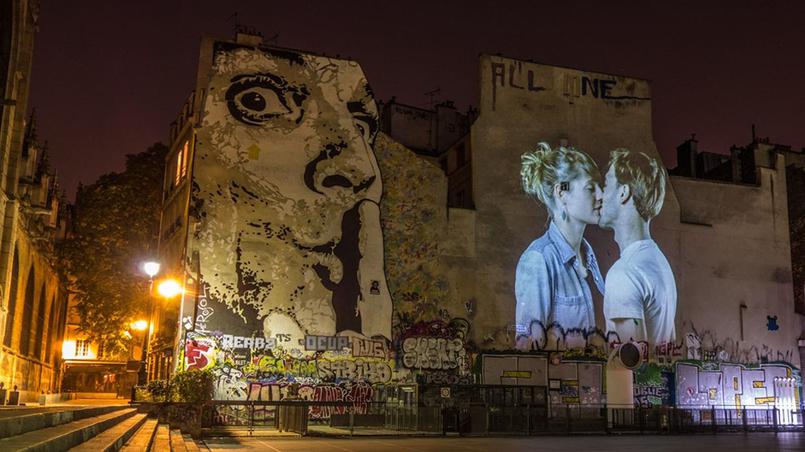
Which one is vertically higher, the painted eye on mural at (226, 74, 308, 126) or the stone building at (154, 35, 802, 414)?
the painted eye on mural at (226, 74, 308, 126)

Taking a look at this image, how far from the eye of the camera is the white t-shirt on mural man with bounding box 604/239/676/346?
38406 mm

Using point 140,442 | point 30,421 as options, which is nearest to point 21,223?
point 140,442

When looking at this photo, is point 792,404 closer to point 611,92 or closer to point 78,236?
point 611,92

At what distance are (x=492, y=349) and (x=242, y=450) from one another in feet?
63.3

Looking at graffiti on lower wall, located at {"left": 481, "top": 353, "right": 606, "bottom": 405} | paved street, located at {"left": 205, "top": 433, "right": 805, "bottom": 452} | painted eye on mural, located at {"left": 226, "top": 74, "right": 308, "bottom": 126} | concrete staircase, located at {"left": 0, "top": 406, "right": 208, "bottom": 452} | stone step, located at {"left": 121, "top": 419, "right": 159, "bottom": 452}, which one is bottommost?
paved street, located at {"left": 205, "top": 433, "right": 805, "bottom": 452}

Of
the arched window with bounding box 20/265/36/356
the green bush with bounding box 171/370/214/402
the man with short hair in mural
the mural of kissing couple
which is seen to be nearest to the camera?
the green bush with bounding box 171/370/214/402

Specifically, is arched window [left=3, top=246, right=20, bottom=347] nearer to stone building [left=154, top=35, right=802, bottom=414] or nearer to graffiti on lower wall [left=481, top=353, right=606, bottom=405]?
stone building [left=154, top=35, right=802, bottom=414]

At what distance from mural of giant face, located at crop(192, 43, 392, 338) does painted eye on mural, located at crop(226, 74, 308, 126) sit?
0.14 feet

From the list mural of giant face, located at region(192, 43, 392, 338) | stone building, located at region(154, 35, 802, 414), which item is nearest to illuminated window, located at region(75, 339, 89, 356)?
stone building, located at region(154, 35, 802, 414)

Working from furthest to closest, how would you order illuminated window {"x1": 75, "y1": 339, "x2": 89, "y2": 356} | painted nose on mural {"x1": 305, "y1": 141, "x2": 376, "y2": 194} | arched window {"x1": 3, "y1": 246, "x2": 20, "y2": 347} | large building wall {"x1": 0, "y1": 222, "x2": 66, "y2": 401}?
illuminated window {"x1": 75, "y1": 339, "x2": 89, "y2": 356}, large building wall {"x1": 0, "y1": 222, "x2": 66, "y2": 401}, arched window {"x1": 3, "y1": 246, "x2": 20, "y2": 347}, painted nose on mural {"x1": 305, "y1": 141, "x2": 376, "y2": 194}

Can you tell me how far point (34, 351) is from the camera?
45.1 metres

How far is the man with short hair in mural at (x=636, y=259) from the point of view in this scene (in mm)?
38312

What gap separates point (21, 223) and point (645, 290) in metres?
29.7

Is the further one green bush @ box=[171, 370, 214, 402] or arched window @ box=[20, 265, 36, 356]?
arched window @ box=[20, 265, 36, 356]
